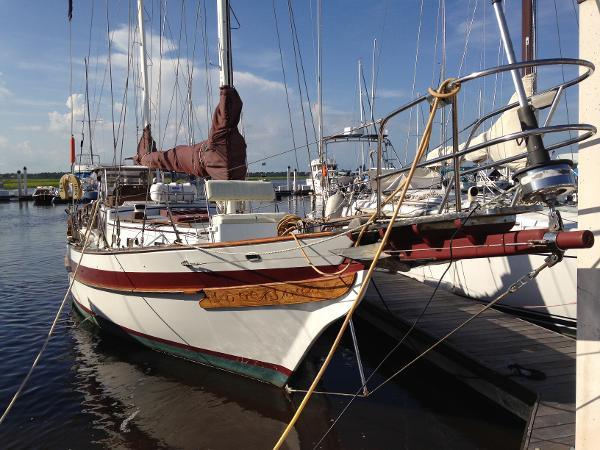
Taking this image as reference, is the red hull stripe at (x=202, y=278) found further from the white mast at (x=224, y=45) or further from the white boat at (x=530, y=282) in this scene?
the white boat at (x=530, y=282)

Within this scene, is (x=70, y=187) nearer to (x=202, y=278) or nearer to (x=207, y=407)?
(x=202, y=278)

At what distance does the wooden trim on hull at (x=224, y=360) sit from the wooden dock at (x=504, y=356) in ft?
7.85

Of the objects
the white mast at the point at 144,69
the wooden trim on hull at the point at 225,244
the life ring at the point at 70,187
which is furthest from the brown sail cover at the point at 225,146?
the white mast at the point at 144,69

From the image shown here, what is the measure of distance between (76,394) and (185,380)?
160cm

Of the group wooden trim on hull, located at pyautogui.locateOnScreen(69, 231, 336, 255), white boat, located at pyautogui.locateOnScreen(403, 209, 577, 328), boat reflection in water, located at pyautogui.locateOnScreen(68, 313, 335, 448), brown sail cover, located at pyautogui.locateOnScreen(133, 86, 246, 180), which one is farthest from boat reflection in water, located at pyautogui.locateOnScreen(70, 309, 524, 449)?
brown sail cover, located at pyautogui.locateOnScreen(133, 86, 246, 180)

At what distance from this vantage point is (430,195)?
13.8 m

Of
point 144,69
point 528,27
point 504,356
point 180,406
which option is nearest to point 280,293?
point 180,406

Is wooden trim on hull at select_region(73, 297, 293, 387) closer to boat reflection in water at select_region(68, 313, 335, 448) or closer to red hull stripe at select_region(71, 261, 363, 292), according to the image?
boat reflection in water at select_region(68, 313, 335, 448)

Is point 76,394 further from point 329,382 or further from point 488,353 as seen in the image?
point 488,353

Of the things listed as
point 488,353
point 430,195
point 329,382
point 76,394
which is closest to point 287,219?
point 329,382

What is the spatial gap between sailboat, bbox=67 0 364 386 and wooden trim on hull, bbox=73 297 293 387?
0.02 m

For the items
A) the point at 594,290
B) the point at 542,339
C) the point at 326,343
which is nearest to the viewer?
the point at 594,290

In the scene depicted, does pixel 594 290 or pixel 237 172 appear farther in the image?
pixel 237 172

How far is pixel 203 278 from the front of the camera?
6.34 metres
